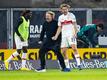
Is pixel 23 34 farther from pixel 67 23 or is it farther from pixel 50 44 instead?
pixel 67 23

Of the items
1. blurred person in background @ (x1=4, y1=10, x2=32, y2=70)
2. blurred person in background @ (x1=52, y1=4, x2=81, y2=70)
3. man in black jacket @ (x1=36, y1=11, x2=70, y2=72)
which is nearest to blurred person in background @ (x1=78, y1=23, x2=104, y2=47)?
blurred person in background @ (x1=4, y1=10, x2=32, y2=70)

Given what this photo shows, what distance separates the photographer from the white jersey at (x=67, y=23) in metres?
20.5

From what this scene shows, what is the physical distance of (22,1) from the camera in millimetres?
30844

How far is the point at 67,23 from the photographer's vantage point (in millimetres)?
20625

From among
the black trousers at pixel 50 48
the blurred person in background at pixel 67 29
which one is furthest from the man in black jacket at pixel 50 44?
the blurred person in background at pixel 67 29

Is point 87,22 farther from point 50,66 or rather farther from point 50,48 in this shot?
point 50,48

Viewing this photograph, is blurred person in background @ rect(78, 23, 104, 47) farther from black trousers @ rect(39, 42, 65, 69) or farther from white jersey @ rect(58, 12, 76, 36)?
black trousers @ rect(39, 42, 65, 69)

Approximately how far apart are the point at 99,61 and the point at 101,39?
4.37m

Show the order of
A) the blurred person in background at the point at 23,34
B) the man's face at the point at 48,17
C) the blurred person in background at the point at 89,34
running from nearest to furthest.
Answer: the man's face at the point at 48,17 → the blurred person in background at the point at 23,34 → the blurred person in background at the point at 89,34

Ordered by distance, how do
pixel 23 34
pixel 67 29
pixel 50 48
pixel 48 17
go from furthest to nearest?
pixel 23 34 < pixel 67 29 < pixel 50 48 < pixel 48 17

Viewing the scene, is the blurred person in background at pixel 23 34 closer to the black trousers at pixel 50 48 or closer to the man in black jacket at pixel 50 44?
the man in black jacket at pixel 50 44

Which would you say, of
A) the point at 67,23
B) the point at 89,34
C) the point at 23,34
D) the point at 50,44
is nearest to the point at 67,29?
the point at 67,23

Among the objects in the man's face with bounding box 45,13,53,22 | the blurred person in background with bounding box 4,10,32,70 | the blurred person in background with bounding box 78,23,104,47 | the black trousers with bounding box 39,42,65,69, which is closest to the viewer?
the man's face with bounding box 45,13,53,22

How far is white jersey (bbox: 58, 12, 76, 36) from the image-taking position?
20.5 meters
